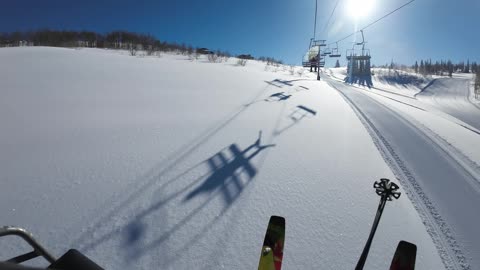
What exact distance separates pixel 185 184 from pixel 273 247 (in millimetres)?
1831

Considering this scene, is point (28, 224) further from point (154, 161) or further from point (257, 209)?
point (257, 209)

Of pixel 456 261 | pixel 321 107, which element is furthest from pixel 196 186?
pixel 321 107

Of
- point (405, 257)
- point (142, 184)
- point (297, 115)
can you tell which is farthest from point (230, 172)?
point (297, 115)

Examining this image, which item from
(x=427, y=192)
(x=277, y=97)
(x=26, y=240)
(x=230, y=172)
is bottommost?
(x=427, y=192)

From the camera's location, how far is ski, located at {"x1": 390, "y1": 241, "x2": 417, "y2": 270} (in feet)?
6.50

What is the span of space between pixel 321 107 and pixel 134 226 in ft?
28.0

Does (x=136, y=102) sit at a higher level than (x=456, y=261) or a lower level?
Result: higher

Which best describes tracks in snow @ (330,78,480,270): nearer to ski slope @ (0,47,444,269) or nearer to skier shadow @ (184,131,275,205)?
ski slope @ (0,47,444,269)

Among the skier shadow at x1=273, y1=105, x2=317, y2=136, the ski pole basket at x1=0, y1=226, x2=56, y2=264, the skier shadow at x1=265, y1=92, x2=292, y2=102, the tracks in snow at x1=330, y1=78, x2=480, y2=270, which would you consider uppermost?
the skier shadow at x1=265, y1=92, x2=292, y2=102

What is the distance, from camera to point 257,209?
11.3 feet

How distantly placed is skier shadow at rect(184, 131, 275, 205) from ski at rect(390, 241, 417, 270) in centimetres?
200

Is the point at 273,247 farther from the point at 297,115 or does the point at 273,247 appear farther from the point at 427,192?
the point at 297,115

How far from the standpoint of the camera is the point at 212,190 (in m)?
3.76

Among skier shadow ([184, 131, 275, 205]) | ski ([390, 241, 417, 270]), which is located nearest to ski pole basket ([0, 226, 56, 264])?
skier shadow ([184, 131, 275, 205])
